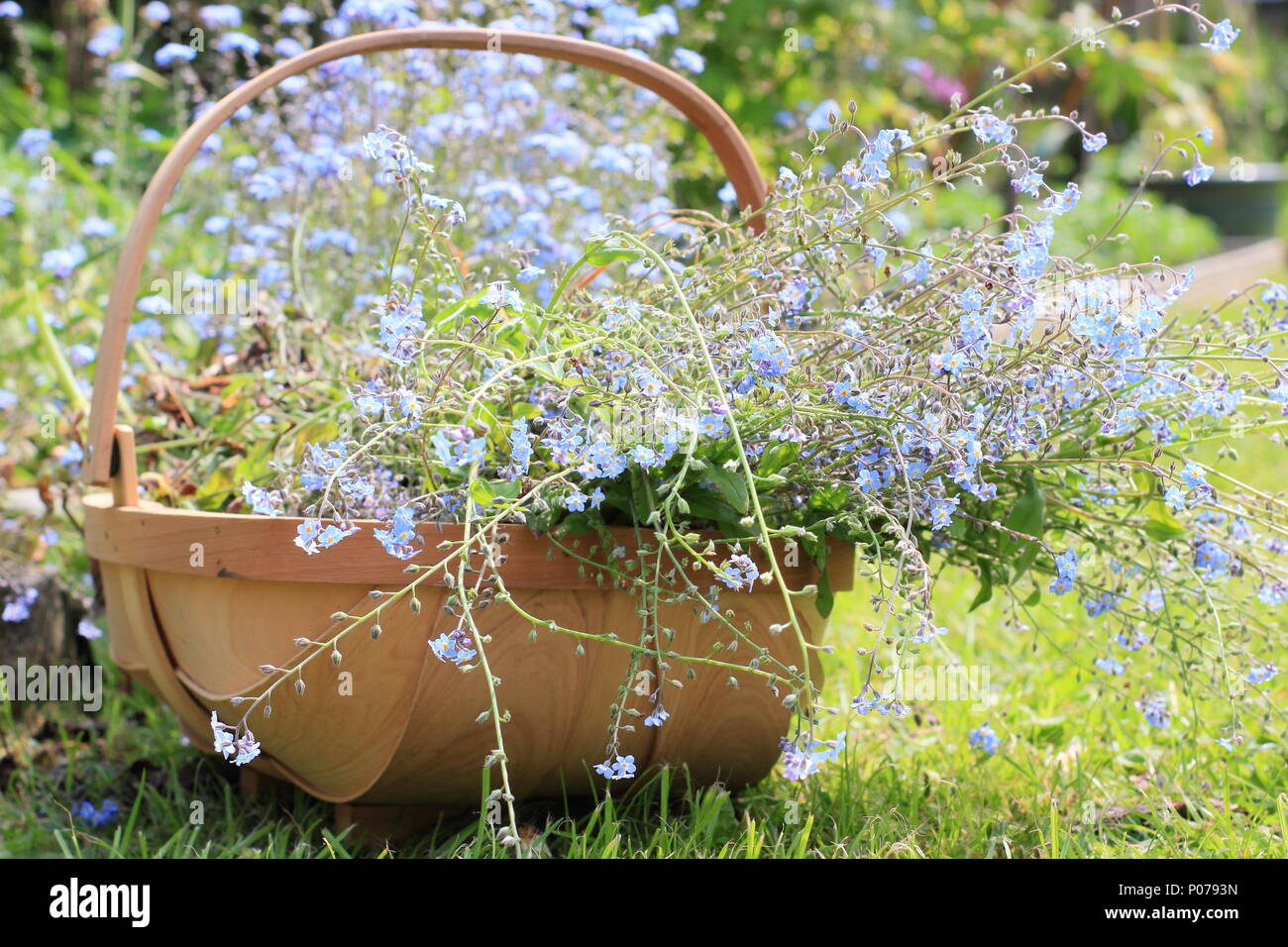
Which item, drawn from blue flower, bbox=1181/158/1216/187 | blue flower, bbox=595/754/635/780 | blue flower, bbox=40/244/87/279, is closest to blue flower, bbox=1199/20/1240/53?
blue flower, bbox=1181/158/1216/187

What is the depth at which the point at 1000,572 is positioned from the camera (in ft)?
4.89

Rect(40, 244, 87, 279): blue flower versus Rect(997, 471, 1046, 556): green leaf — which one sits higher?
Rect(40, 244, 87, 279): blue flower

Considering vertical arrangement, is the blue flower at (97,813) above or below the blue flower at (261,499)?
below

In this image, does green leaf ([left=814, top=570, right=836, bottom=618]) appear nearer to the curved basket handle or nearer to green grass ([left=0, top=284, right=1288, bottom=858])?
green grass ([left=0, top=284, right=1288, bottom=858])

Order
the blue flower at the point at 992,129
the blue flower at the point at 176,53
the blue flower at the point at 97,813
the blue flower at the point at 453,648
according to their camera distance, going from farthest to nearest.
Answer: the blue flower at the point at 176,53 < the blue flower at the point at 97,813 < the blue flower at the point at 992,129 < the blue flower at the point at 453,648

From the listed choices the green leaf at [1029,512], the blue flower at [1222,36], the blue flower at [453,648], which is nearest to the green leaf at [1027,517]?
the green leaf at [1029,512]

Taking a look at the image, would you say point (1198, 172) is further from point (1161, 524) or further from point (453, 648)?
point (453, 648)

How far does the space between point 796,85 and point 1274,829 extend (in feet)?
9.98

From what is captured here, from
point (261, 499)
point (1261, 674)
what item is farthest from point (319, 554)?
point (1261, 674)

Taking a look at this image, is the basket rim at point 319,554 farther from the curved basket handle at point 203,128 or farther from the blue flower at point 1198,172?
the blue flower at point 1198,172

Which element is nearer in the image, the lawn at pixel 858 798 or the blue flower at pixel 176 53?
the lawn at pixel 858 798

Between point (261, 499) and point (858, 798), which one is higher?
point (261, 499)
